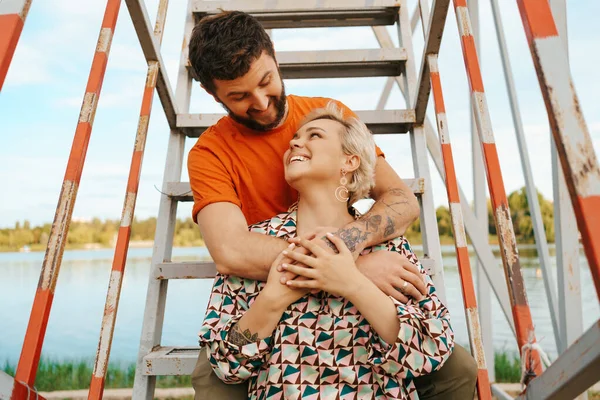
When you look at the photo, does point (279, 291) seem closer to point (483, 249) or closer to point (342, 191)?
point (342, 191)

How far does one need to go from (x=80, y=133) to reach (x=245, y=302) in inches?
26.3

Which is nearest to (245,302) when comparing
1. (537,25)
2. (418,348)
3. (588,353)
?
(418,348)

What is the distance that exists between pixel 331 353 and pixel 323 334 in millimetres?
49

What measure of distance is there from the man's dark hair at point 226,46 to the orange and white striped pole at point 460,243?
2.11 ft

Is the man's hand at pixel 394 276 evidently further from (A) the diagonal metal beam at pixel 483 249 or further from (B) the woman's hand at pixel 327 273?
(A) the diagonal metal beam at pixel 483 249

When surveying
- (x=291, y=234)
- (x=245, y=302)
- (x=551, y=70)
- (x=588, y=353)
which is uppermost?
(x=551, y=70)

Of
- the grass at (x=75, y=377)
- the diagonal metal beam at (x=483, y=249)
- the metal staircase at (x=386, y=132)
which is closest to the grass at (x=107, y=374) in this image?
the grass at (x=75, y=377)

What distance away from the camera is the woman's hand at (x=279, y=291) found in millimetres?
1189

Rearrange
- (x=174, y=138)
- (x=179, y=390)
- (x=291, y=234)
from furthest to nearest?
1. (x=179, y=390)
2. (x=174, y=138)
3. (x=291, y=234)

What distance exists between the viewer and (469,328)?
146 cm

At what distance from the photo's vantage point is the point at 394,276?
4.17 feet

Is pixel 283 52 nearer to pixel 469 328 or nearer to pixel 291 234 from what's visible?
pixel 291 234

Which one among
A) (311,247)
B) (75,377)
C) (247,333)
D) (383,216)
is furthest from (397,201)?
(75,377)

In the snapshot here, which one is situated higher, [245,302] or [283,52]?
[283,52]
